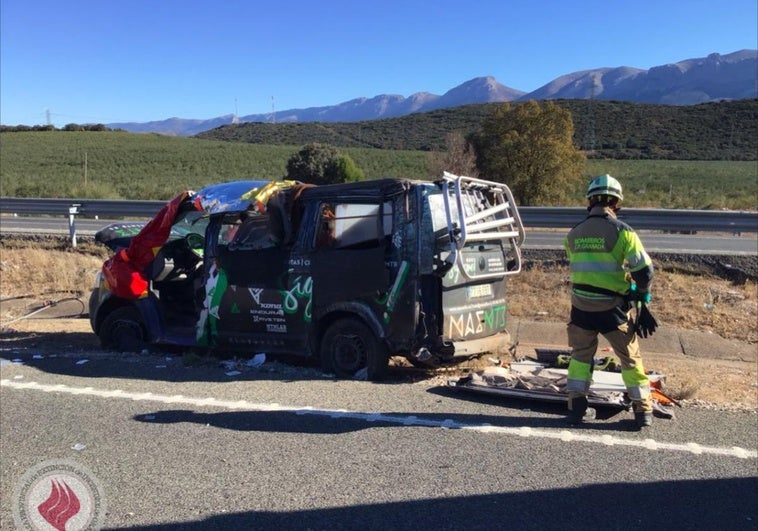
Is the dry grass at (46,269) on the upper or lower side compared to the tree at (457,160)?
lower

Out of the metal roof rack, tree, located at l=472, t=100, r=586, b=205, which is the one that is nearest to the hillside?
tree, located at l=472, t=100, r=586, b=205

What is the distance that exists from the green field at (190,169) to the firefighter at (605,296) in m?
21.8

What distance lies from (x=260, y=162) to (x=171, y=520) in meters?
59.4

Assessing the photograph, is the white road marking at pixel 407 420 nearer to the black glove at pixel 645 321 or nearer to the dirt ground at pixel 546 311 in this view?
the black glove at pixel 645 321

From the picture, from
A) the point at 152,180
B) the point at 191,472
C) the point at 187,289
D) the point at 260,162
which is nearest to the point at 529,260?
the point at 187,289

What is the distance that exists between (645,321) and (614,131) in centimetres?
5346

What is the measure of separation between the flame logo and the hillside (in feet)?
105

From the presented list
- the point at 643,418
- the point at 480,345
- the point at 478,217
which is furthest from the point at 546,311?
the point at 643,418

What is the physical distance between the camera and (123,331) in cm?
791

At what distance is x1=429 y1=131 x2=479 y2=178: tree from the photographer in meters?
31.5

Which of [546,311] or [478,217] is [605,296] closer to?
[478,217]

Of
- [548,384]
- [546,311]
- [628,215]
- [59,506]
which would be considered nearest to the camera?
[59,506]
